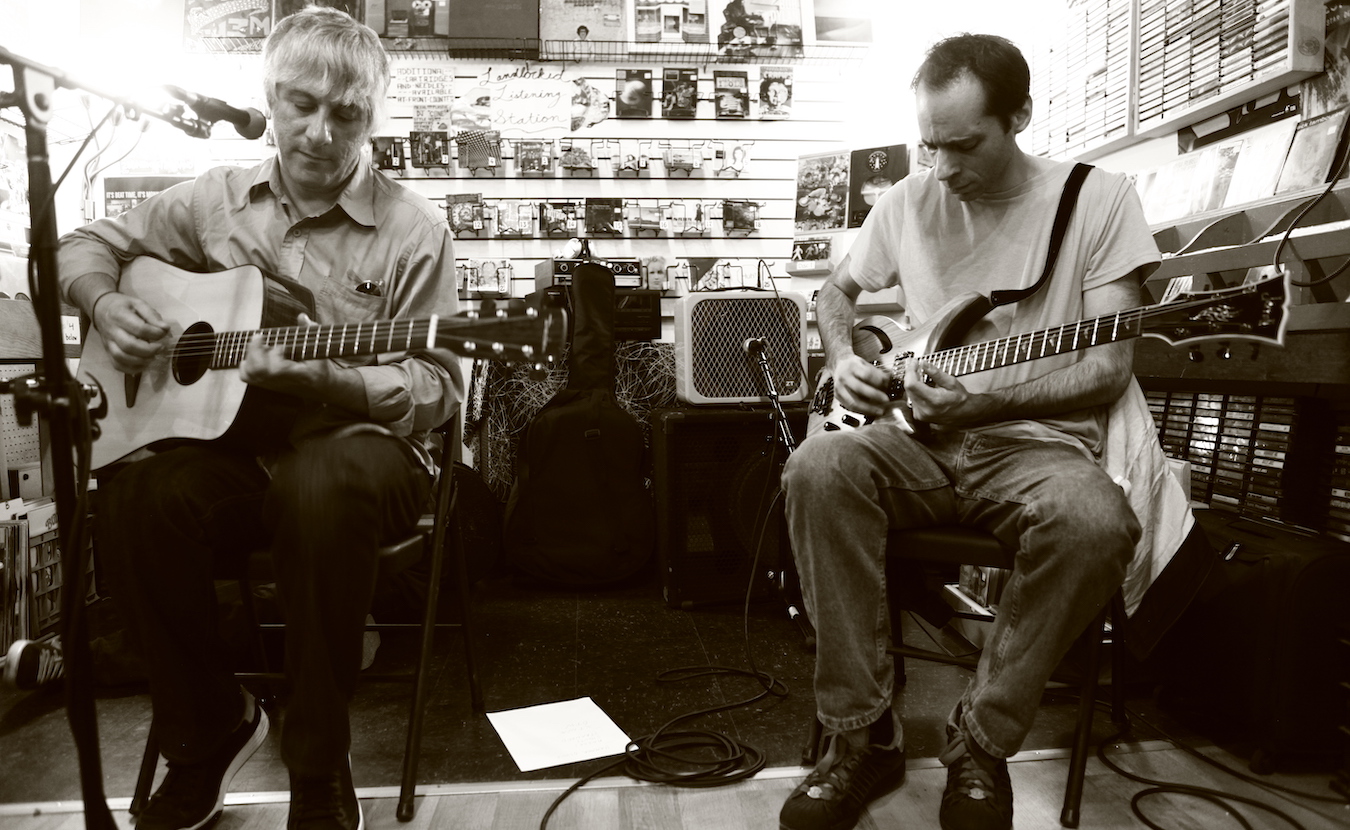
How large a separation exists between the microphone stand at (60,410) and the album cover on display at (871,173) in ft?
9.34

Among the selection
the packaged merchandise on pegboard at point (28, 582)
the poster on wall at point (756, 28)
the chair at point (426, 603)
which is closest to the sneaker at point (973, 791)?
the chair at point (426, 603)

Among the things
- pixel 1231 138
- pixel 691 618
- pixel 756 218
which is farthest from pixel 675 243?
pixel 1231 138

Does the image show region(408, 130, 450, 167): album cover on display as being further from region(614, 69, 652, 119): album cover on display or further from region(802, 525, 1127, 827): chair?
region(802, 525, 1127, 827): chair

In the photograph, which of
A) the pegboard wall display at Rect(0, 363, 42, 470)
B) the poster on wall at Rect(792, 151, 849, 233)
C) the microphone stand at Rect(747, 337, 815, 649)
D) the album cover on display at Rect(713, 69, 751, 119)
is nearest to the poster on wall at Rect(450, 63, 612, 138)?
the album cover on display at Rect(713, 69, 751, 119)

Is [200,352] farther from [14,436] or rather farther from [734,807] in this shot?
[14,436]

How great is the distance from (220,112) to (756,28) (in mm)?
3078

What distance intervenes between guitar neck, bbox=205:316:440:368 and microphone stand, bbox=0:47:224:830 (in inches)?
14.2

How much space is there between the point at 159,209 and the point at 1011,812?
6.22ft

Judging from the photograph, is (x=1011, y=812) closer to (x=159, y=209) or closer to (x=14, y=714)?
(x=159, y=209)

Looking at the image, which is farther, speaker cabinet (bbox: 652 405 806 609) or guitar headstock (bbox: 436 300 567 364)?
speaker cabinet (bbox: 652 405 806 609)

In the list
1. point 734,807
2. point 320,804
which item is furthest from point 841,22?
point 320,804

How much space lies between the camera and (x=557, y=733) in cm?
181

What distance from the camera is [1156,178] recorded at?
2.51 metres

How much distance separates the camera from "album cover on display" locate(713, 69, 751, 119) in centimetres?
386
